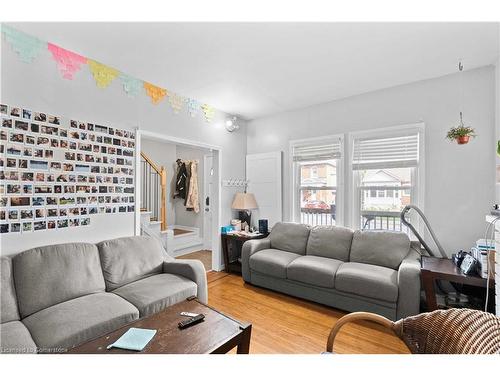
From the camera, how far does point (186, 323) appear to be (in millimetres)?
1516

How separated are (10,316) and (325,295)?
108 inches

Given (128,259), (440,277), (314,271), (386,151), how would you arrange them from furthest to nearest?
(386,151)
(314,271)
(128,259)
(440,277)

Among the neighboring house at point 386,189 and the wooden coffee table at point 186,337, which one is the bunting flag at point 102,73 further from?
the neighboring house at point 386,189

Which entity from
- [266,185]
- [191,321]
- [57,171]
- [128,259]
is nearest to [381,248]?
[266,185]

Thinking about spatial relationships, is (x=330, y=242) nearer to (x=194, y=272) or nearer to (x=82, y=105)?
(x=194, y=272)

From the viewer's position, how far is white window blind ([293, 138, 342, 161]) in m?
3.48

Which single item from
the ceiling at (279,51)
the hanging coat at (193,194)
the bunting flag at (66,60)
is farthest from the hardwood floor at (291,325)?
the bunting flag at (66,60)

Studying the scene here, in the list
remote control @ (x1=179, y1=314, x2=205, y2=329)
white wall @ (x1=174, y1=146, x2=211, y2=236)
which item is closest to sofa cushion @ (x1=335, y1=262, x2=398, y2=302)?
remote control @ (x1=179, y1=314, x2=205, y2=329)

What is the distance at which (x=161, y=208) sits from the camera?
16.0 feet

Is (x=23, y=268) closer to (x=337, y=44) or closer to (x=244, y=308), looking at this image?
(x=244, y=308)

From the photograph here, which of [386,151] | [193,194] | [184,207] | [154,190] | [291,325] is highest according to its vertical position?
[386,151]

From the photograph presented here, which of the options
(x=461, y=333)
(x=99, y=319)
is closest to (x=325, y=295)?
(x=461, y=333)

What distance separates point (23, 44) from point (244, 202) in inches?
121

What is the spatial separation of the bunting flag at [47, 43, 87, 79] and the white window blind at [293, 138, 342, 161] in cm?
295
